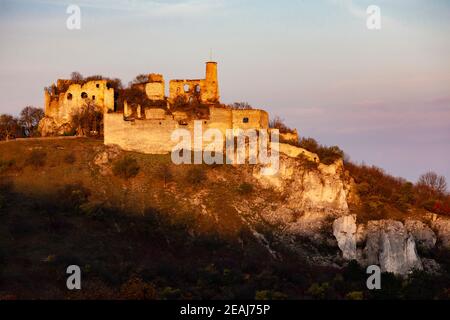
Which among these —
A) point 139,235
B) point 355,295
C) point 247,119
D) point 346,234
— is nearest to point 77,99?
point 247,119

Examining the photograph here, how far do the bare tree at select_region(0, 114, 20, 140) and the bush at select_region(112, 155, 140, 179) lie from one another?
9.96m

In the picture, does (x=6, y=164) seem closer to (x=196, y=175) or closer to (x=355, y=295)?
(x=196, y=175)

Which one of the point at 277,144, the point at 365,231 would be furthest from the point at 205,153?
the point at 365,231

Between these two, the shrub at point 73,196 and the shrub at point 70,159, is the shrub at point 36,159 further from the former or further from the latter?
the shrub at point 73,196

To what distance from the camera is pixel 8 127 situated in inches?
2970

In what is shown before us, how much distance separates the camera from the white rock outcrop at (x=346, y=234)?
64.1m

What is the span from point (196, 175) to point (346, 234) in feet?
27.4

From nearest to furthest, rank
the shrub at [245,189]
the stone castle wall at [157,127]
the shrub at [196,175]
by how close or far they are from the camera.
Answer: the shrub at [245,189] → the shrub at [196,175] → the stone castle wall at [157,127]

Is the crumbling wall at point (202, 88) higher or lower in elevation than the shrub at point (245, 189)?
higher

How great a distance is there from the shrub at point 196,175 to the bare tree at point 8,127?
42.7 ft

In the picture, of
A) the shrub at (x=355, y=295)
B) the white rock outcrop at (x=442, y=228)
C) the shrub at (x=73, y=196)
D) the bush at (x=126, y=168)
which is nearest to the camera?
the shrub at (x=355, y=295)

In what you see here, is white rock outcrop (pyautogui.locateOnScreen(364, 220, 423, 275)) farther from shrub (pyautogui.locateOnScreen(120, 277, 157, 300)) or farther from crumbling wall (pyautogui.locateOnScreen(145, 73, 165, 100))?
crumbling wall (pyautogui.locateOnScreen(145, 73, 165, 100))

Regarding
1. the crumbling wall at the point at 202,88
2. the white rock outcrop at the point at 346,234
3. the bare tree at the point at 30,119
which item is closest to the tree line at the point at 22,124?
the bare tree at the point at 30,119

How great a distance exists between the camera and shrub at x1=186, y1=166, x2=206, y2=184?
2638 inches
